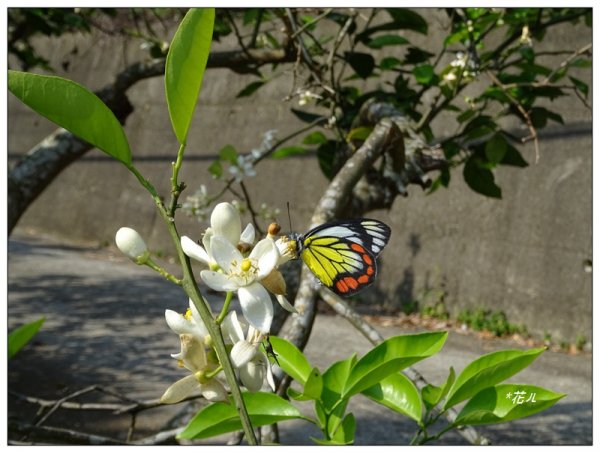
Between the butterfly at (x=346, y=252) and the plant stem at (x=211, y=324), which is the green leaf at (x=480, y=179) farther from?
the plant stem at (x=211, y=324)

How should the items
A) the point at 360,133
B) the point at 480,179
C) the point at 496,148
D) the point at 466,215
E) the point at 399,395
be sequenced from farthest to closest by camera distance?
the point at 466,215 < the point at 480,179 < the point at 496,148 < the point at 360,133 < the point at 399,395

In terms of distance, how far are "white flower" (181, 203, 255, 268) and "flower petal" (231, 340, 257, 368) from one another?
0.15 ft

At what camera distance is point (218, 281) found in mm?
397

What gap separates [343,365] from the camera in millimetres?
581

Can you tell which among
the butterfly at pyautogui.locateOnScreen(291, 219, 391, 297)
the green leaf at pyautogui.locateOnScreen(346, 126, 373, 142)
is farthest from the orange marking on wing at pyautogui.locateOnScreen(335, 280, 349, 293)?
the green leaf at pyautogui.locateOnScreen(346, 126, 373, 142)

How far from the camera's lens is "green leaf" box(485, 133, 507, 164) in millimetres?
1646

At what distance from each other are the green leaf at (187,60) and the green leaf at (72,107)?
40 millimetres

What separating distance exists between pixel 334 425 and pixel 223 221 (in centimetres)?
22

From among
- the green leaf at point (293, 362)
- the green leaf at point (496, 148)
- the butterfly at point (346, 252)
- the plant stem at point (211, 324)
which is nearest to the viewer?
the plant stem at point (211, 324)

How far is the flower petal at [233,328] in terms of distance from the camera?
0.43m

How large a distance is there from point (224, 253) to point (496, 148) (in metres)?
1.35

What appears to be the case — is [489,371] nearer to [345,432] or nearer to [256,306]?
[345,432]

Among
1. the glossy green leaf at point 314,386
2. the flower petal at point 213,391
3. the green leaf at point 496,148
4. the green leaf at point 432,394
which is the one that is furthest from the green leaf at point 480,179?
the flower petal at point 213,391

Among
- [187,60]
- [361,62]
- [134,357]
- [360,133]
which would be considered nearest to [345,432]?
[187,60]
